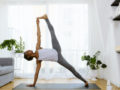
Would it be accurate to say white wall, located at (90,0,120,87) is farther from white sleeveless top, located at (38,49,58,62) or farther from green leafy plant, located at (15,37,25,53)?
green leafy plant, located at (15,37,25,53)

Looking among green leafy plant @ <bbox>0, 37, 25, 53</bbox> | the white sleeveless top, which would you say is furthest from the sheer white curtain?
the white sleeveless top

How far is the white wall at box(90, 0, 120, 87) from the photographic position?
3.92 metres

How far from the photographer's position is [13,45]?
488 cm

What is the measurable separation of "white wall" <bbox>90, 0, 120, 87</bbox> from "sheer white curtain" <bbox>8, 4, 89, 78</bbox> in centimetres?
33

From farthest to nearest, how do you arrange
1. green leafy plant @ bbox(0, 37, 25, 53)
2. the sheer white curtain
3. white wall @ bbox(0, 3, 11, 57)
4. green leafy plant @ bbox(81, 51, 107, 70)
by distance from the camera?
white wall @ bbox(0, 3, 11, 57), the sheer white curtain, green leafy plant @ bbox(81, 51, 107, 70), green leafy plant @ bbox(0, 37, 25, 53)

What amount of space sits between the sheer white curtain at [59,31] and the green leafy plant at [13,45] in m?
0.28

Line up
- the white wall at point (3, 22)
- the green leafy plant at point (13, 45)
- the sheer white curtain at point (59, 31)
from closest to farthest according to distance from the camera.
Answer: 1. the green leafy plant at point (13, 45)
2. the sheer white curtain at point (59, 31)
3. the white wall at point (3, 22)

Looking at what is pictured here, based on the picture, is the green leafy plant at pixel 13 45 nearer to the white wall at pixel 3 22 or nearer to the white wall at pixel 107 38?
the white wall at pixel 3 22

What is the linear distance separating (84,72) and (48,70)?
105 cm

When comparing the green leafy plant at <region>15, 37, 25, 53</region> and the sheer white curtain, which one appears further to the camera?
the sheer white curtain

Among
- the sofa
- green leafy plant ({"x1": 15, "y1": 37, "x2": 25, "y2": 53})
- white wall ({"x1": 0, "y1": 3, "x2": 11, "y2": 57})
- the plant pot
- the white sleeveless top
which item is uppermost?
white wall ({"x1": 0, "y1": 3, "x2": 11, "y2": 57})

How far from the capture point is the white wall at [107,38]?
3.92 m

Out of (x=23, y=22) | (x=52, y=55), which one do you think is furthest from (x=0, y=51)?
(x=52, y=55)

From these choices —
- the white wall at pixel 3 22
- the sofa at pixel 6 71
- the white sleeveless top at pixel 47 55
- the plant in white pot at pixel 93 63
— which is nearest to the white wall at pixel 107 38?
the plant in white pot at pixel 93 63
